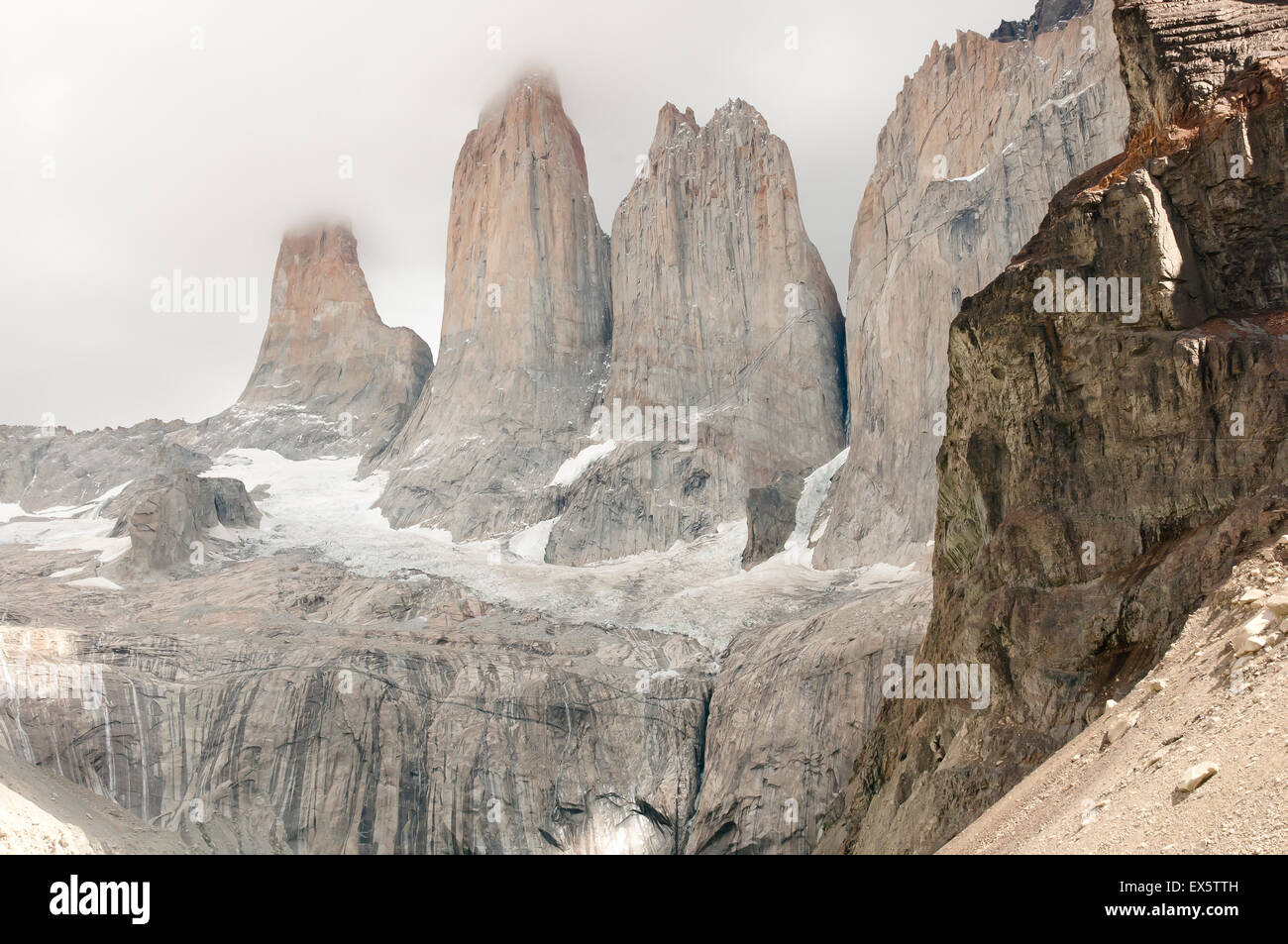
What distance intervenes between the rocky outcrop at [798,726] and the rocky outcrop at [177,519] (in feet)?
123

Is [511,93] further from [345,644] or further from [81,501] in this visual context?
[345,644]

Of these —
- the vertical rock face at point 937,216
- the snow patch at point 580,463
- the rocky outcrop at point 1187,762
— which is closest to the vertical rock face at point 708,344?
the snow patch at point 580,463

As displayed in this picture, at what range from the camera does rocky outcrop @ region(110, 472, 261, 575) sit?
74812mm

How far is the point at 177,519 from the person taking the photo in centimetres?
7712

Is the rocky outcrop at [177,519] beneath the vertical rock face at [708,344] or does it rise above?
beneath

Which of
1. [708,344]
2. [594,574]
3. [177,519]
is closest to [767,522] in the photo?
[594,574]

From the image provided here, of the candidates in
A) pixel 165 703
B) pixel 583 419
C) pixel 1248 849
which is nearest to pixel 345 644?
pixel 165 703

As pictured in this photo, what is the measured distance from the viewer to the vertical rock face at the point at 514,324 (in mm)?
91750

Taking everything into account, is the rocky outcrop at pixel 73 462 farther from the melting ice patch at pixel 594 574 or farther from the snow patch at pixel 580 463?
the snow patch at pixel 580 463

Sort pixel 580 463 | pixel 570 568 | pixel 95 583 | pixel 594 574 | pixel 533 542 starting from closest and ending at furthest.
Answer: pixel 594 574, pixel 95 583, pixel 570 568, pixel 533 542, pixel 580 463

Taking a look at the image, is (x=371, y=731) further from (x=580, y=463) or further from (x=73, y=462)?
(x=73, y=462)

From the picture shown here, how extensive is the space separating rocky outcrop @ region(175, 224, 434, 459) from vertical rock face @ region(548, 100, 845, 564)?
3017cm

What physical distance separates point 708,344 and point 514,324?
17252 millimetres

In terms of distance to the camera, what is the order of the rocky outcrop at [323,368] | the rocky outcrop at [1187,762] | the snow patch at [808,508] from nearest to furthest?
the rocky outcrop at [1187,762] < the snow patch at [808,508] < the rocky outcrop at [323,368]
